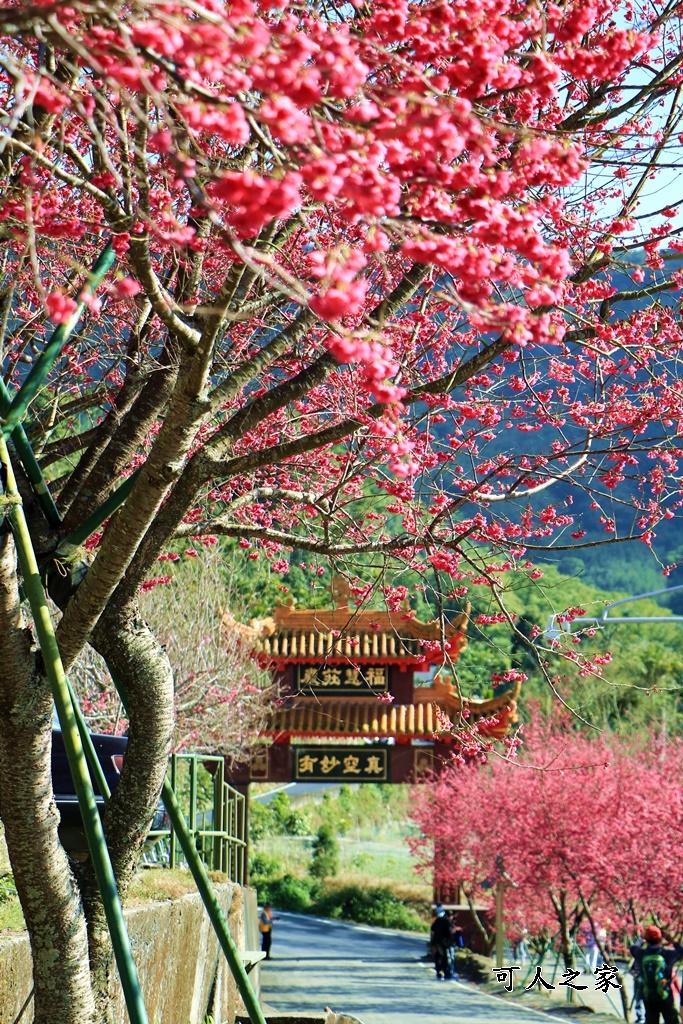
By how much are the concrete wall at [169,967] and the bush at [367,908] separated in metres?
27.3

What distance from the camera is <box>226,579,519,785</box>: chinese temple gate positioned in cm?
2077

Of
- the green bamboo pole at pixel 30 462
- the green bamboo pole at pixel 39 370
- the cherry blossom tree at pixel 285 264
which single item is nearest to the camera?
the cherry blossom tree at pixel 285 264

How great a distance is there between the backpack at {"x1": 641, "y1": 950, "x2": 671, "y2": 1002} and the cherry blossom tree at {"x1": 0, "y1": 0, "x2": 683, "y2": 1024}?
5640 millimetres

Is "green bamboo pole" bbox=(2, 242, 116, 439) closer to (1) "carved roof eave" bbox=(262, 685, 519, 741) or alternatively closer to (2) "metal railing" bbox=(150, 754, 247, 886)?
(2) "metal railing" bbox=(150, 754, 247, 886)

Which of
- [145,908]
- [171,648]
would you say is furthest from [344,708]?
[145,908]

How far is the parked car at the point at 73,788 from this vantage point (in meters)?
7.84

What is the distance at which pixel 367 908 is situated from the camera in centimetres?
3512

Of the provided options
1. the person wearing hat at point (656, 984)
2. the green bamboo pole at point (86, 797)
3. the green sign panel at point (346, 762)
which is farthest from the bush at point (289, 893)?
the green bamboo pole at point (86, 797)

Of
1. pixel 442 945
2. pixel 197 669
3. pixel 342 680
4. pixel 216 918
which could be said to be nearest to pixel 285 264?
pixel 216 918

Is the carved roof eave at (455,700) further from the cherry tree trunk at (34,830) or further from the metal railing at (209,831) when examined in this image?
the cherry tree trunk at (34,830)

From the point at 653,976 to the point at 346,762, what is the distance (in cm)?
1185

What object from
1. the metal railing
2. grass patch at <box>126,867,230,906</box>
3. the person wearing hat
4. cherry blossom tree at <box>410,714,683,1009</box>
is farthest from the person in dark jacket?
grass patch at <box>126,867,230,906</box>

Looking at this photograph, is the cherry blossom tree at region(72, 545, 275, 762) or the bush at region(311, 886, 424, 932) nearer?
the cherry blossom tree at region(72, 545, 275, 762)

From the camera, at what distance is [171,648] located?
17.9 meters
